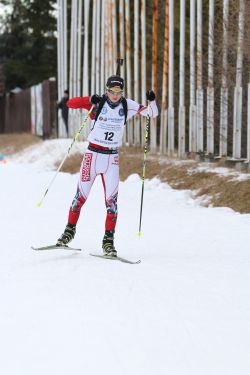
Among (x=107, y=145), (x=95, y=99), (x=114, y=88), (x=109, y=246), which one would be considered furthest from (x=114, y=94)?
(x=109, y=246)

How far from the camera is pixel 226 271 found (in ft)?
24.8

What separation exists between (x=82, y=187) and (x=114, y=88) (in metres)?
1.28

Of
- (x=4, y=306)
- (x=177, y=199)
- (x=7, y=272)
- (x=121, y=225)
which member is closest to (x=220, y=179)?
(x=177, y=199)

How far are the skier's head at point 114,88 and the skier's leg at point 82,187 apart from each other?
0.74 m

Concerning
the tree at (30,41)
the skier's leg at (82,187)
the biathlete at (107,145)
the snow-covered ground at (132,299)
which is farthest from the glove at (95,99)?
the tree at (30,41)

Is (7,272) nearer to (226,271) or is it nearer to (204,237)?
(226,271)

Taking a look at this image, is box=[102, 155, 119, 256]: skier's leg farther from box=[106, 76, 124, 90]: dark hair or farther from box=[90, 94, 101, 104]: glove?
box=[106, 76, 124, 90]: dark hair

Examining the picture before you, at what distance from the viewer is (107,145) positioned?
27.9 feet

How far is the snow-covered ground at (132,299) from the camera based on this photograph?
490 cm

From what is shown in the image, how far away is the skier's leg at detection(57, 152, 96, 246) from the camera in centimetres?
857

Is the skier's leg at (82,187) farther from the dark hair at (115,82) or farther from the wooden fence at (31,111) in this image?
the wooden fence at (31,111)

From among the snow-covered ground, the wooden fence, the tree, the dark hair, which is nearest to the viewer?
the snow-covered ground

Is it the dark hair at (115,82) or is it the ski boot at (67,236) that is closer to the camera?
the dark hair at (115,82)

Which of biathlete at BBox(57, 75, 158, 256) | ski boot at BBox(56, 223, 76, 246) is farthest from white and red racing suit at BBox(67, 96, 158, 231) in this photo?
ski boot at BBox(56, 223, 76, 246)
